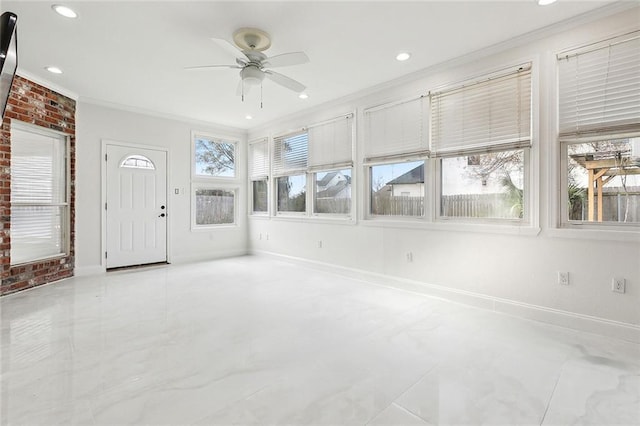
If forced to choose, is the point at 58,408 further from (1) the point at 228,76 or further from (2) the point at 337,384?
(1) the point at 228,76

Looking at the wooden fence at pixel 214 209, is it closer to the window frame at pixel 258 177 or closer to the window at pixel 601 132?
the window frame at pixel 258 177

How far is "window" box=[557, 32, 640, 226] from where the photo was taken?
8.38ft

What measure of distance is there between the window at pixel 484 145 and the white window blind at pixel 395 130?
18cm

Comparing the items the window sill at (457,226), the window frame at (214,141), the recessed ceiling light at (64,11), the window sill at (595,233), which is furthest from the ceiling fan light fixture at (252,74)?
the window frame at (214,141)

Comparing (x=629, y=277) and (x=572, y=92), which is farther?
(x=572, y=92)

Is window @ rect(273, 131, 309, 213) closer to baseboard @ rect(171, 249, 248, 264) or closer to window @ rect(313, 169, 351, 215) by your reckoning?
window @ rect(313, 169, 351, 215)

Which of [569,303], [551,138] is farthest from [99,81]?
[569,303]

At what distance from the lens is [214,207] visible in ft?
21.1

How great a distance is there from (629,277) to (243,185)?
19.9ft

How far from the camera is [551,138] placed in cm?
288

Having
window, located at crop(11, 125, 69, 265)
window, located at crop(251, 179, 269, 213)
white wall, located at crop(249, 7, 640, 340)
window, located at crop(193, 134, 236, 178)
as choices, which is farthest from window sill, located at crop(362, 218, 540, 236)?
window, located at crop(11, 125, 69, 265)

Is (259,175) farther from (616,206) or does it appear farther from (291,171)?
Answer: (616,206)

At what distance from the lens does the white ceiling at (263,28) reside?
257 centimetres

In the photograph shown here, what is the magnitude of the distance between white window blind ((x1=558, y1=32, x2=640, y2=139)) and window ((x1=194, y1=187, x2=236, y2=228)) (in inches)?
224
